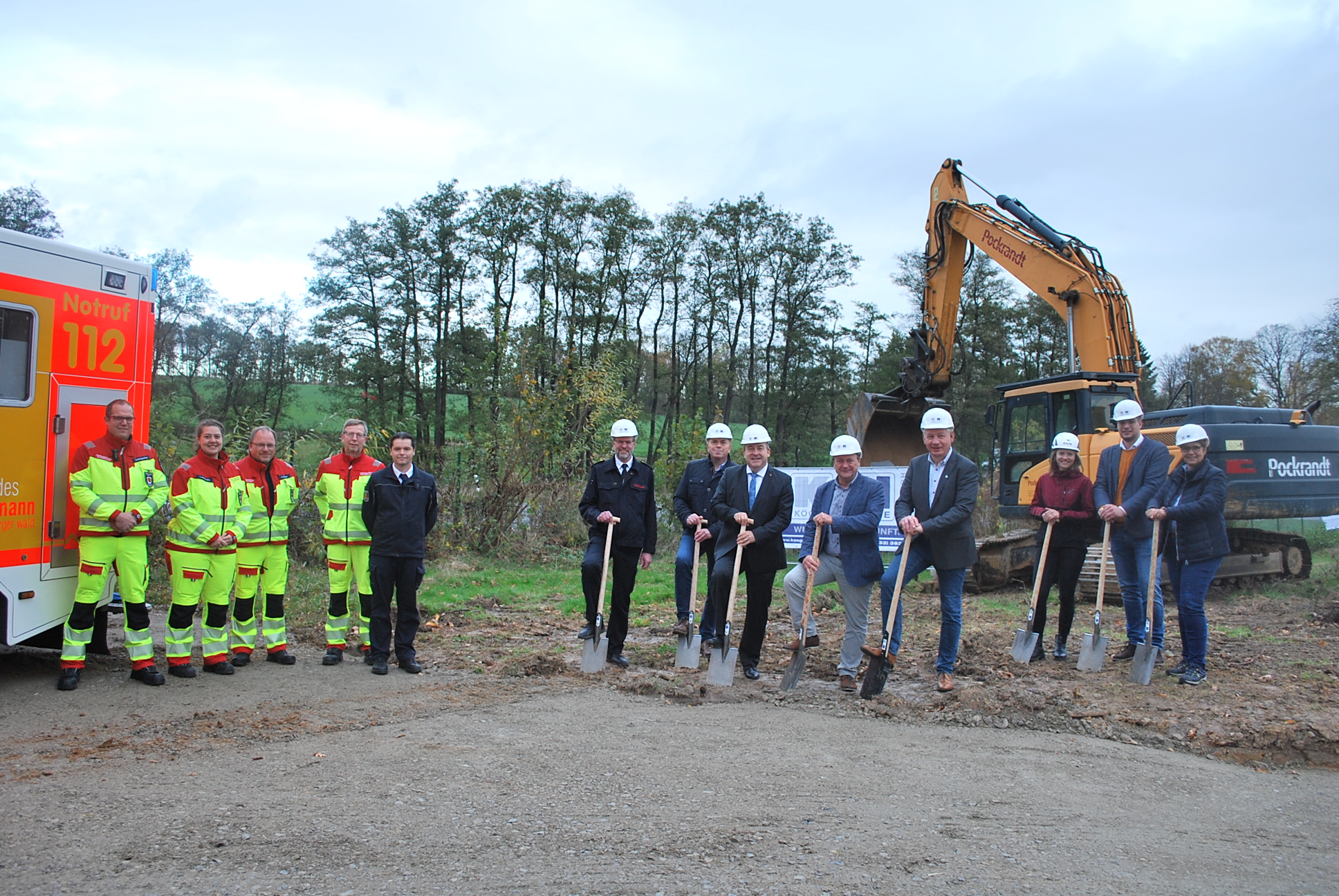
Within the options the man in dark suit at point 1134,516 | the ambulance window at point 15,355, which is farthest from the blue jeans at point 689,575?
the ambulance window at point 15,355

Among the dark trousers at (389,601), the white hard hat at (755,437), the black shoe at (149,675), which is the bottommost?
the black shoe at (149,675)

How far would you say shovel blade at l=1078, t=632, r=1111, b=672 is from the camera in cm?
716

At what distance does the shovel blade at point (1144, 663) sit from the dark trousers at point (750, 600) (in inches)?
110

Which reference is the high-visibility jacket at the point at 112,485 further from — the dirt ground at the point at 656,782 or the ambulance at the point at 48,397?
the dirt ground at the point at 656,782

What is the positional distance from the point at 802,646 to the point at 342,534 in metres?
3.73

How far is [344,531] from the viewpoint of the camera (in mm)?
7156

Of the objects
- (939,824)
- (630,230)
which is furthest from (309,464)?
(630,230)

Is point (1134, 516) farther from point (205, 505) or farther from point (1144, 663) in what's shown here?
point (205, 505)

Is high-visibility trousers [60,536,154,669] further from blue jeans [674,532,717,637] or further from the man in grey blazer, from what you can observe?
the man in grey blazer

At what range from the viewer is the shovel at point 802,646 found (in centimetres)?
640

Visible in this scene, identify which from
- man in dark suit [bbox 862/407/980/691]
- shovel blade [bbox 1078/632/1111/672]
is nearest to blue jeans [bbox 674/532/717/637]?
man in dark suit [bbox 862/407/980/691]

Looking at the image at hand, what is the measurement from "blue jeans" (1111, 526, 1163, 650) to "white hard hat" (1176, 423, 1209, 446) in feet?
2.78


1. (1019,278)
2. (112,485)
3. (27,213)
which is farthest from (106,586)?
(27,213)

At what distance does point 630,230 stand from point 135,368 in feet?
116
